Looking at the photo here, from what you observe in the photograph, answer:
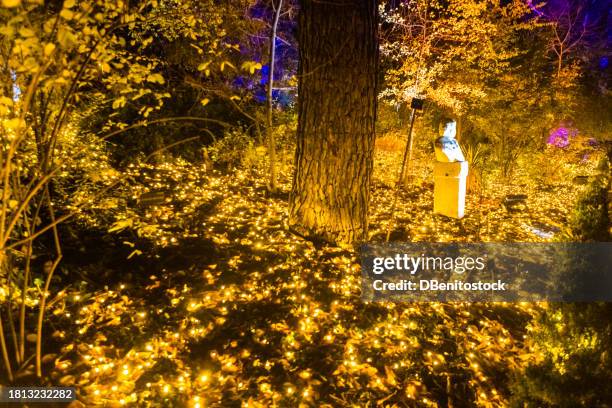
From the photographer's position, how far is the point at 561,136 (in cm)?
1320

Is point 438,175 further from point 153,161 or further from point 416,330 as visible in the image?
point 153,161

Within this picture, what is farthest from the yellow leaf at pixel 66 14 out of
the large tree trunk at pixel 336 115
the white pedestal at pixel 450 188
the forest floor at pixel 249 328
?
the white pedestal at pixel 450 188

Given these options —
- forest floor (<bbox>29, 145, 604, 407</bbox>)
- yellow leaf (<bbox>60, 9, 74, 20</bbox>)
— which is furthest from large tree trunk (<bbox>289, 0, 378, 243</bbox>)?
yellow leaf (<bbox>60, 9, 74, 20</bbox>)

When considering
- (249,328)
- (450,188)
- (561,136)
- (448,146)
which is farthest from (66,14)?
(561,136)

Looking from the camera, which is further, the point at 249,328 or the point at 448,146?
the point at 448,146

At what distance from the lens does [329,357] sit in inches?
111

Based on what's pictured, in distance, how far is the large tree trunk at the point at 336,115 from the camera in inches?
156

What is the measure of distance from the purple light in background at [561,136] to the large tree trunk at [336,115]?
11122mm

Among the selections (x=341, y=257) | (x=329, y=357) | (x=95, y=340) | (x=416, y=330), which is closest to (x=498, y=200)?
(x=341, y=257)

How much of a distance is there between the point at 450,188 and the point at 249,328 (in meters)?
4.09

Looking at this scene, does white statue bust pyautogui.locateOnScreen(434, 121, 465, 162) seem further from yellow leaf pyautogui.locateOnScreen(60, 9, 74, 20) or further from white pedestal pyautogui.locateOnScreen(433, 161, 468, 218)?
yellow leaf pyautogui.locateOnScreen(60, 9, 74, 20)

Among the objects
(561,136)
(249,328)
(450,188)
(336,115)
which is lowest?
(249,328)

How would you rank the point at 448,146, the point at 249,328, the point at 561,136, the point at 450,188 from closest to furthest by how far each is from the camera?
the point at 249,328, the point at 448,146, the point at 450,188, the point at 561,136

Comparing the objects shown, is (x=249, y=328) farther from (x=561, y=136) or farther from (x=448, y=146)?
(x=561, y=136)
